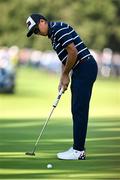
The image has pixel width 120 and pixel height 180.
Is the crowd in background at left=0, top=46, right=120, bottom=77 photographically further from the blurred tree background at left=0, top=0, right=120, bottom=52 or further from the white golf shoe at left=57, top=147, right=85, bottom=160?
the white golf shoe at left=57, top=147, right=85, bottom=160

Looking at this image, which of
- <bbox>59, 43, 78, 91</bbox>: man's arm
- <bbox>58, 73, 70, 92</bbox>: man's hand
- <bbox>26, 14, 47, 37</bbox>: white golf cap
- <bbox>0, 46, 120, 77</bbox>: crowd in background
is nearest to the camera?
<bbox>59, 43, 78, 91</bbox>: man's arm

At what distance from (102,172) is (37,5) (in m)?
60.1

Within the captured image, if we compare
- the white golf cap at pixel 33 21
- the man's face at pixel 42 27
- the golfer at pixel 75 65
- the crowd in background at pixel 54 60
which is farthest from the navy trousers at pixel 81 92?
the crowd in background at pixel 54 60

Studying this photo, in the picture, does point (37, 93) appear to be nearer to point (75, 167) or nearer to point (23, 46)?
point (75, 167)

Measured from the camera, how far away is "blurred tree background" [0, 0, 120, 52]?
68125 millimetres

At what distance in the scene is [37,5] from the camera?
69438mm

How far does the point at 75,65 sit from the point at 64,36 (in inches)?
16.5

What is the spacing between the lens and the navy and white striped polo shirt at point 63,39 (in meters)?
10.8

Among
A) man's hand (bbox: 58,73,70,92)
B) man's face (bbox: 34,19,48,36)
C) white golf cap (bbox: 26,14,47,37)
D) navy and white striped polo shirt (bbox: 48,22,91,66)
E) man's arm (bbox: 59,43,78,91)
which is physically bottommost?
A: man's hand (bbox: 58,73,70,92)

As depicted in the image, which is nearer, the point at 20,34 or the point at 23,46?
the point at 20,34

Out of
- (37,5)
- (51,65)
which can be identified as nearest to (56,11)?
(37,5)

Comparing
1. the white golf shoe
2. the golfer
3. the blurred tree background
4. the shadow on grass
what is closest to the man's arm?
the golfer

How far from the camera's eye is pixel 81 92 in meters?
11.0

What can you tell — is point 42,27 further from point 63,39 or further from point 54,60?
point 54,60
